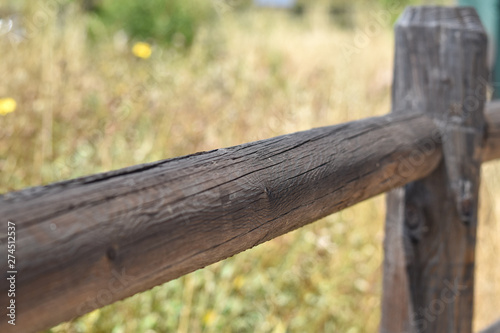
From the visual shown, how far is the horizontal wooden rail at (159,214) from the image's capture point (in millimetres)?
529

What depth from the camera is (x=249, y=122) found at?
2.97m

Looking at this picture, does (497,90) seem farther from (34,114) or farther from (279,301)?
(34,114)

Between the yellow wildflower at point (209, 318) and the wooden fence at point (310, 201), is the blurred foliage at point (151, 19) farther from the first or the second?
the wooden fence at point (310, 201)

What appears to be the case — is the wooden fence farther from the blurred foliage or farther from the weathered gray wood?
the blurred foliage

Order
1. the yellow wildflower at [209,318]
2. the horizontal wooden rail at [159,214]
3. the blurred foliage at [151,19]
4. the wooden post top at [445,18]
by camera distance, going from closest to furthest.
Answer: the horizontal wooden rail at [159,214]
the wooden post top at [445,18]
the yellow wildflower at [209,318]
the blurred foliage at [151,19]

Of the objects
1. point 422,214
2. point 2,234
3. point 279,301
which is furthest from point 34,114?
point 2,234

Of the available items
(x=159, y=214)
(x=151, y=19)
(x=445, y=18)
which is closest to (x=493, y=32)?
(x=151, y=19)

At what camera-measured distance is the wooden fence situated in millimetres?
546

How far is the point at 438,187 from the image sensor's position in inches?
53.3

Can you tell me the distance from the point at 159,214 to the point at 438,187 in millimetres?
920

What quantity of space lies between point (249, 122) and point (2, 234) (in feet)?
8.18

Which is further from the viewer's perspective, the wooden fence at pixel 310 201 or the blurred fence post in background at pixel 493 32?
the blurred fence post in background at pixel 493 32

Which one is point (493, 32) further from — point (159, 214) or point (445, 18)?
point (159, 214)

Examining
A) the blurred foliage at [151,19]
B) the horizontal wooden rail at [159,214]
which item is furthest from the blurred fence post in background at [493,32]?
the horizontal wooden rail at [159,214]
